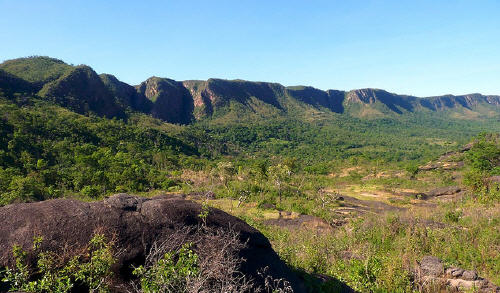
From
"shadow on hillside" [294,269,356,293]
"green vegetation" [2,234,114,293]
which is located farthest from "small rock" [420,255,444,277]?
"green vegetation" [2,234,114,293]

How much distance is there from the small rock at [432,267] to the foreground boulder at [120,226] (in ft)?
13.4

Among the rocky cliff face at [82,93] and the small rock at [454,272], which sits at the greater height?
the rocky cliff face at [82,93]

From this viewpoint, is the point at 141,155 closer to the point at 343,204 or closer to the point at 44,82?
the point at 343,204

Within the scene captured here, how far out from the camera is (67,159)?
39688mm

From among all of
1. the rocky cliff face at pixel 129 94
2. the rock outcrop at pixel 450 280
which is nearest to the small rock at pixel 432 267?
the rock outcrop at pixel 450 280

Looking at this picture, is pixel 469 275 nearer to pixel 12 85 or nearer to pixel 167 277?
pixel 167 277

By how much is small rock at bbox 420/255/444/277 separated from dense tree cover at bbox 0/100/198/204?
27.0m

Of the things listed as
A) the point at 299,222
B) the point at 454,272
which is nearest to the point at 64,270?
the point at 454,272

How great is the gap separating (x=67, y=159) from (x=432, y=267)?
46539 millimetres

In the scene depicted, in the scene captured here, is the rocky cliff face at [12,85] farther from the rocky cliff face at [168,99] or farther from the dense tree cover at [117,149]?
the rocky cliff face at [168,99]

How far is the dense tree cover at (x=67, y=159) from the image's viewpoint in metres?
27.7

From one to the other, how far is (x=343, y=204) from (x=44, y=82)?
9600cm

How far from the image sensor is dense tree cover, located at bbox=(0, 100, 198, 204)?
27719 mm

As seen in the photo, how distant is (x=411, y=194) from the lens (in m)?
38.2
